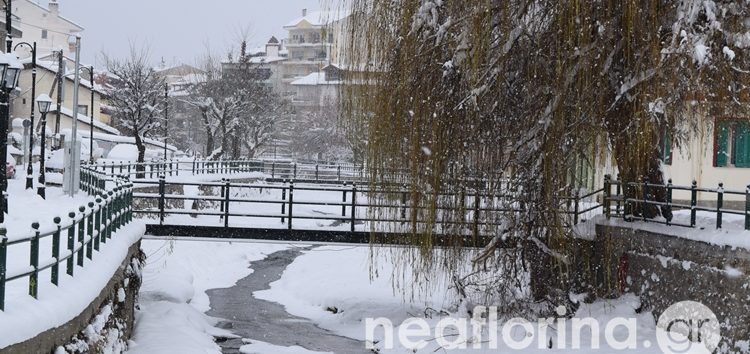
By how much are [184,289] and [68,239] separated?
12623mm

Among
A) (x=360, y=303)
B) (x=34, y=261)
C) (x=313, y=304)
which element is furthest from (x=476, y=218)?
(x=313, y=304)

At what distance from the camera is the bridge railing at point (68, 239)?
Result: 24.9 ft

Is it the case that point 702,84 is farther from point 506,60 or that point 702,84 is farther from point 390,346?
point 390,346

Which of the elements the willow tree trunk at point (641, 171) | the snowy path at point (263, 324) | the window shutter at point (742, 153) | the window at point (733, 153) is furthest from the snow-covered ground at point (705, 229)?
the window shutter at point (742, 153)

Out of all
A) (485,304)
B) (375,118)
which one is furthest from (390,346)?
(375,118)

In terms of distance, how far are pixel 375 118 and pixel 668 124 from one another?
13.8 ft

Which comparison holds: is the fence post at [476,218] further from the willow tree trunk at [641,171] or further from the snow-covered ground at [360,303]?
the willow tree trunk at [641,171]

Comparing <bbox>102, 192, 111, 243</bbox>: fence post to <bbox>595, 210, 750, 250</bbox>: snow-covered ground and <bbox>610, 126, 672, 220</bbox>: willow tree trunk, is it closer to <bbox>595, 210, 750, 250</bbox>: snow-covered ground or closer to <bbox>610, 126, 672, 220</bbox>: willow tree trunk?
<bbox>610, 126, 672, 220</bbox>: willow tree trunk

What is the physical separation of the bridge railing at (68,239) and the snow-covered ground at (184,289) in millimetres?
1896

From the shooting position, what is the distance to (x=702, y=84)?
1278cm

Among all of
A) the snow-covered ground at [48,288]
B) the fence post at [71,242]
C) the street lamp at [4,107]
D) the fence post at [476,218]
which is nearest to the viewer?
the snow-covered ground at [48,288]

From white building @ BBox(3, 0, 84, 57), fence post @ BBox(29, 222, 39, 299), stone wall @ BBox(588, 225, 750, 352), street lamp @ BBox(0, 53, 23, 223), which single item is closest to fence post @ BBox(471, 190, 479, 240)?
stone wall @ BBox(588, 225, 750, 352)

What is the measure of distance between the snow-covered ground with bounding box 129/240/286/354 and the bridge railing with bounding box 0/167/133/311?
1.90 m

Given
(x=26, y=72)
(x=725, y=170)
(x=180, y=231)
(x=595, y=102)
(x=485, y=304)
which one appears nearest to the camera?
(x=595, y=102)
